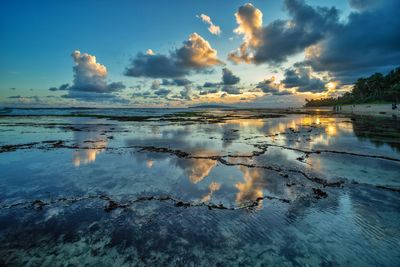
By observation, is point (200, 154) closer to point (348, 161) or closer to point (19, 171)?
point (348, 161)

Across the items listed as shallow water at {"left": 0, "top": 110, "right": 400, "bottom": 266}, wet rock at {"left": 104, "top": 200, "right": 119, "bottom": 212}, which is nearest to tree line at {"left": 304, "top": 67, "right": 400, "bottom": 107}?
shallow water at {"left": 0, "top": 110, "right": 400, "bottom": 266}

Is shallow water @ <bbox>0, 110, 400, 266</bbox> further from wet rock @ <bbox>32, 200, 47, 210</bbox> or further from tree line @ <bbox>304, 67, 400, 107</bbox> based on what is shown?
tree line @ <bbox>304, 67, 400, 107</bbox>

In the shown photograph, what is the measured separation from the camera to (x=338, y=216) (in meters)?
7.52

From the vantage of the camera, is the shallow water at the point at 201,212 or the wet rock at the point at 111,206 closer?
the shallow water at the point at 201,212

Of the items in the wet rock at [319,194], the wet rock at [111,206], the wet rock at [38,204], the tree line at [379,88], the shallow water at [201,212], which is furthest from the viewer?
the tree line at [379,88]

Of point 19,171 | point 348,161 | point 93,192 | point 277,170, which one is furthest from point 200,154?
point 19,171

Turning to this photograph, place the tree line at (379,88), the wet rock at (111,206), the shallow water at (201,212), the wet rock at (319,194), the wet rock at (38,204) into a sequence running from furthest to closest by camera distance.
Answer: the tree line at (379,88) < the wet rock at (319,194) < the wet rock at (38,204) < the wet rock at (111,206) < the shallow water at (201,212)

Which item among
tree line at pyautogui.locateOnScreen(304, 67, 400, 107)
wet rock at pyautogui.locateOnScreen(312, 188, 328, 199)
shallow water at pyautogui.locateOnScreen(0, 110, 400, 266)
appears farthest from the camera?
tree line at pyautogui.locateOnScreen(304, 67, 400, 107)

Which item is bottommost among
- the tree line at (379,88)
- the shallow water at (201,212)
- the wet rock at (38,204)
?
the shallow water at (201,212)

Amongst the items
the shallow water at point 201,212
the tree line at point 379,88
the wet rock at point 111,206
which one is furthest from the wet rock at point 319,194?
the tree line at point 379,88

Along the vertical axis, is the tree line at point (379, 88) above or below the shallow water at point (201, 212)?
above

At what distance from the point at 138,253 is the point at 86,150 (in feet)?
49.7

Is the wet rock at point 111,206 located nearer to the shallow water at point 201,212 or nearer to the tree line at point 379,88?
the shallow water at point 201,212

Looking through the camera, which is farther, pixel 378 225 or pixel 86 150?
pixel 86 150
